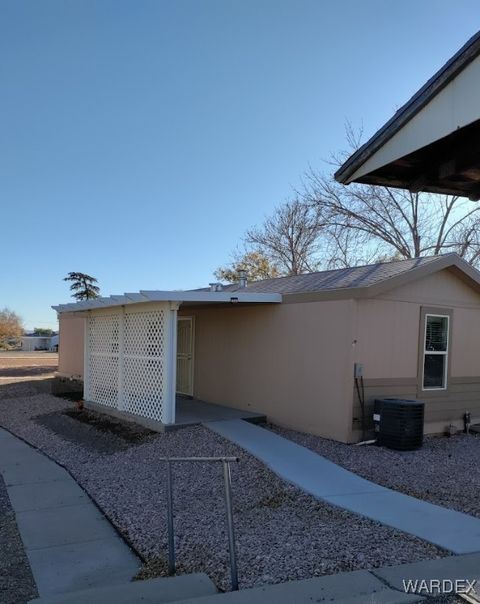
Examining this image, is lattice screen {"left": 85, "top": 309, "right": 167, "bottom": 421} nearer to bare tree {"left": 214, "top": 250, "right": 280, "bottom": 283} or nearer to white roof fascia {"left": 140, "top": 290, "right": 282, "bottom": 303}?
white roof fascia {"left": 140, "top": 290, "right": 282, "bottom": 303}

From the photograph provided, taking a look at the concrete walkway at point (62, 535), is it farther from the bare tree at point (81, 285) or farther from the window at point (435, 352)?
the bare tree at point (81, 285)

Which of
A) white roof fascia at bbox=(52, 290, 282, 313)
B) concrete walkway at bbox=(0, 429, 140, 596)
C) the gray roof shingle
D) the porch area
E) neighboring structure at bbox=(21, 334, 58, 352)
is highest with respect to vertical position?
the gray roof shingle

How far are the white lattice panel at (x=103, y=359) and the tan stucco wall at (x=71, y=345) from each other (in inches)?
161

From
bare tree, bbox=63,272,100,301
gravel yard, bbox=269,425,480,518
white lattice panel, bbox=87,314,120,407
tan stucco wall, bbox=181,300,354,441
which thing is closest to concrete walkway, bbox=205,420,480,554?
gravel yard, bbox=269,425,480,518

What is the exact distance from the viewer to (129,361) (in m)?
11.0

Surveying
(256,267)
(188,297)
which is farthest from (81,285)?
(188,297)

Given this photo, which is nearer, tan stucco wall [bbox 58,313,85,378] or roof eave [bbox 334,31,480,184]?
roof eave [bbox 334,31,480,184]

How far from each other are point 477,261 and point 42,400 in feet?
61.4

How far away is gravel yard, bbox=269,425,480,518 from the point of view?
5.96 m

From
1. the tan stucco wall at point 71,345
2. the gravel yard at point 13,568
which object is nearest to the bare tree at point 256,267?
the tan stucco wall at point 71,345

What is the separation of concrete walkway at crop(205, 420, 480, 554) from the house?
4.68ft

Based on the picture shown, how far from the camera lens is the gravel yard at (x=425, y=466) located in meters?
5.96

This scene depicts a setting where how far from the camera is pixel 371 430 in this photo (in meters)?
8.77

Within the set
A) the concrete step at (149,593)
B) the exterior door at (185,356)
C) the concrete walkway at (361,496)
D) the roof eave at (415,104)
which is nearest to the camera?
the roof eave at (415,104)
